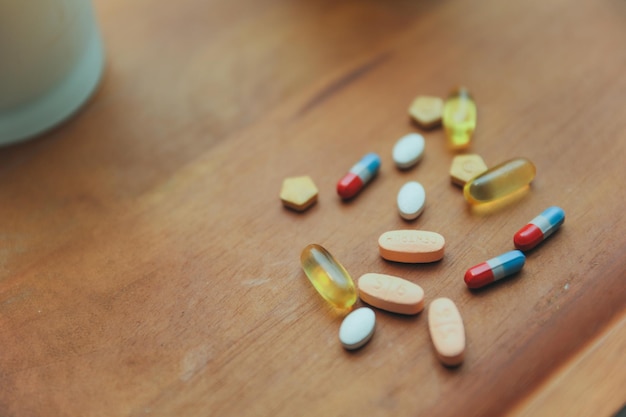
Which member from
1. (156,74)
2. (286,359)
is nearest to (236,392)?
(286,359)

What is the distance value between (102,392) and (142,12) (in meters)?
0.53

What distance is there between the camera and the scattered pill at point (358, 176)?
70 centimetres

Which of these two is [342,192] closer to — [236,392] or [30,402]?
[236,392]

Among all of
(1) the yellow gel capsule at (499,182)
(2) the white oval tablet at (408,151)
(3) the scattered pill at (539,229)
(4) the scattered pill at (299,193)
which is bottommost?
(3) the scattered pill at (539,229)

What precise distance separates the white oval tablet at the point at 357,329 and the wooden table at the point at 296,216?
11mm

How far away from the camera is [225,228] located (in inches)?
27.3

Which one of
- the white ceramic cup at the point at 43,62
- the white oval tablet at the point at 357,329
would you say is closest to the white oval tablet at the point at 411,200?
the white oval tablet at the point at 357,329

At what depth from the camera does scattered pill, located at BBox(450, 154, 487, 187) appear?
70 cm

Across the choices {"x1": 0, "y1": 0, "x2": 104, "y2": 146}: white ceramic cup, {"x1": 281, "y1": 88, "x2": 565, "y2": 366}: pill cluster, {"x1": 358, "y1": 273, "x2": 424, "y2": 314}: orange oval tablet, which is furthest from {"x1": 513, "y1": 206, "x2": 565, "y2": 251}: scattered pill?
{"x1": 0, "y1": 0, "x2": 104, "y2": 146}: white ceramic cup

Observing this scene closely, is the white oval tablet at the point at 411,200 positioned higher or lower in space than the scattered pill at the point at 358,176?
lower

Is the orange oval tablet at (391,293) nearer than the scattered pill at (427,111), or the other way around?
the orange oval tablet at (391,293)

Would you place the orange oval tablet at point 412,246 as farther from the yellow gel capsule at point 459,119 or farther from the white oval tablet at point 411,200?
the yellow gel capsule at point 459,119

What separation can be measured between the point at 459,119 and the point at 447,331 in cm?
26

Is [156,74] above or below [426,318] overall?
above
